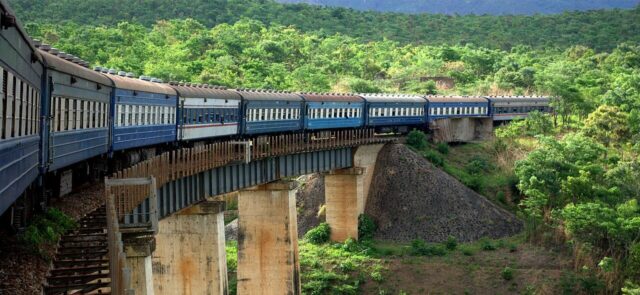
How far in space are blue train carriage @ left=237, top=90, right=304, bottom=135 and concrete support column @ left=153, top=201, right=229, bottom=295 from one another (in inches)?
270

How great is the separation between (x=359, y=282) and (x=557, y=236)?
968 cm

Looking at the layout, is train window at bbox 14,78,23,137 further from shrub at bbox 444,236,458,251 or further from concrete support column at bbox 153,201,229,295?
shrub at bbox 444,236,458,251

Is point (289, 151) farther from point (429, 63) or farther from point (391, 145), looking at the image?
point (429, 63)

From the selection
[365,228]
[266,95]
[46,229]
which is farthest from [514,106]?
[46,229]

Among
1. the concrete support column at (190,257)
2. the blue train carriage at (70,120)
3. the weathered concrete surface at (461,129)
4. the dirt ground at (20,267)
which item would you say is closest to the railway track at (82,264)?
the dirt ground at (20,267)

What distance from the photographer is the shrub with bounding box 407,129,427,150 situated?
2454 inches

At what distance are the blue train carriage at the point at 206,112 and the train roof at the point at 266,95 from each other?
133 centimetres

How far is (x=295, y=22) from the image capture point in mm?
162875

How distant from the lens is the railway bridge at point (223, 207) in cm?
1969

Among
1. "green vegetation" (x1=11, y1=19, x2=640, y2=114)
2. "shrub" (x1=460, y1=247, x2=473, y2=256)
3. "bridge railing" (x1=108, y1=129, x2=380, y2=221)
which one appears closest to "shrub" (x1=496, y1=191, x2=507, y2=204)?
"shrub" (x1=460, y1=247, x2=473, y2=256)

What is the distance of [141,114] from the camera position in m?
30.5

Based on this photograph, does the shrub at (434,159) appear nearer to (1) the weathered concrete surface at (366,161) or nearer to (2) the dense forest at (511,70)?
(1) the weathered concrete surface at (366,161)

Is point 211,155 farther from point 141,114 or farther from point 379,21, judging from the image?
point 379,21

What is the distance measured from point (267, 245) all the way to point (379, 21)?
5500 inches
